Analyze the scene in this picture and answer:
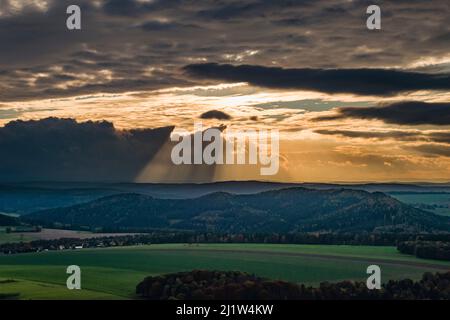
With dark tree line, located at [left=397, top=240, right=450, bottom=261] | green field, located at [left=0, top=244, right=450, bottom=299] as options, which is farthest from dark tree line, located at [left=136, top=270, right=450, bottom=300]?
dark tree line, located at [left=397, top=240, right=450, bottom=261]

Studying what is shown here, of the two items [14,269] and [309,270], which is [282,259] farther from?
[14,269]

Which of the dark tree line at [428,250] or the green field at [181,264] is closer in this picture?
the green field at [181,264]

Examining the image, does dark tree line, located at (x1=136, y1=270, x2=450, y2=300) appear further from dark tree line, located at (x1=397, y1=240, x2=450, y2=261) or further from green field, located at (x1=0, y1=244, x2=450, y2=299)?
dark tree line, located at (x1=397, y1=240, x2=450, y2=261)

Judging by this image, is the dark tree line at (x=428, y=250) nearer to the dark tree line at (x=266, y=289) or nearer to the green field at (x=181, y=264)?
the green field at (x=181, y=264)

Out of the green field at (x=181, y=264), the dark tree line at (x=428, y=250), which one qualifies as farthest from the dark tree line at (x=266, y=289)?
the dark tree line at (x=428, y=250)

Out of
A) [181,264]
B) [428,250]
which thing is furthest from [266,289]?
[428,250]
